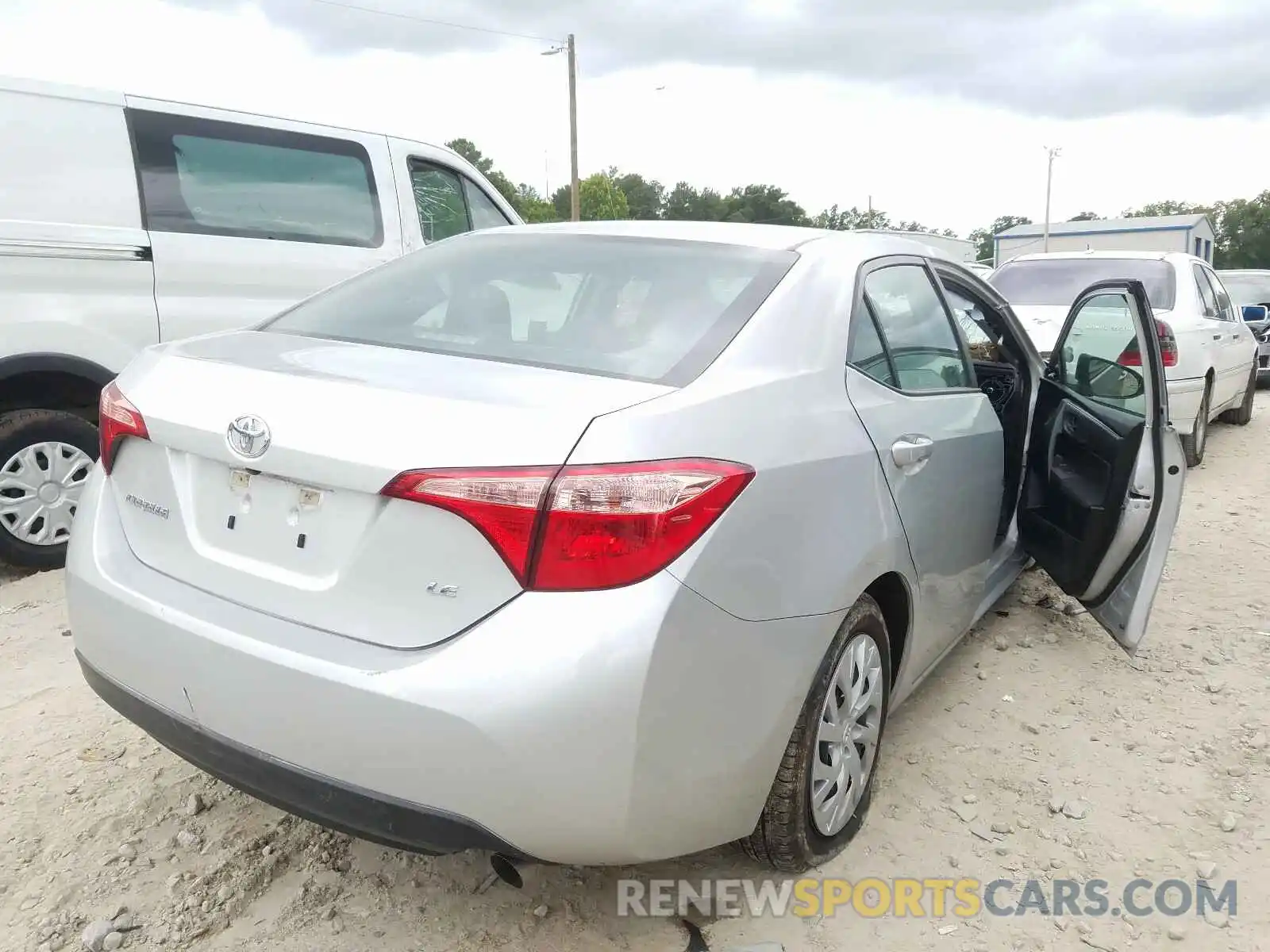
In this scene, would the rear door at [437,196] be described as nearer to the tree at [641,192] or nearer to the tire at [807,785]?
the tire at [807,785]

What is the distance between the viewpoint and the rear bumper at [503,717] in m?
1.67

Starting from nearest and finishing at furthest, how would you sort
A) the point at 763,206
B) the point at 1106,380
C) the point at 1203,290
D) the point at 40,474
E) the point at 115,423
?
the point at 115,423 < the point at 1106,380 < the point at 40,474 < the point at 1203,290 < the point at 763,206

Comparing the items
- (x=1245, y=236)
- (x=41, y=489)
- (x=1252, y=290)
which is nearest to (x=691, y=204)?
(x=1245, y=236)

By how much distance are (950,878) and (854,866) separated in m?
0.24

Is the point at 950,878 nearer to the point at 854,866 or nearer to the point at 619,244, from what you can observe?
the point at 854,866

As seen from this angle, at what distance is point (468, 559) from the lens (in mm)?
1723

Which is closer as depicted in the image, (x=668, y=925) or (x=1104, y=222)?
(x=668, y=925)

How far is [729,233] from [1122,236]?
51036 mm

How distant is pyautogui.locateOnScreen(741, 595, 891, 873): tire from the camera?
218cm

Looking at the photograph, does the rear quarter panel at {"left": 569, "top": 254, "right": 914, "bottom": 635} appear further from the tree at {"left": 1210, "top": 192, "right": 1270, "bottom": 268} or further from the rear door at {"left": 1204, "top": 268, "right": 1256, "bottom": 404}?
the tree at {"left": 1210, "top": 192, "right": 1270, "bottom": 268}

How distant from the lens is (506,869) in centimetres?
210

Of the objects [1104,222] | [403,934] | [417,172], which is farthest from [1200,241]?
[403,934]

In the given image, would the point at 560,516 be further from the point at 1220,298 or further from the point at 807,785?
the point at 1220,298

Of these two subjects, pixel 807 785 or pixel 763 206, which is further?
pixel 763 206
